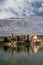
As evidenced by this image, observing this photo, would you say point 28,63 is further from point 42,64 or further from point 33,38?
point 33,38

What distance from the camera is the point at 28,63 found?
57.3ft

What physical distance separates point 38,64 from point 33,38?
120ft

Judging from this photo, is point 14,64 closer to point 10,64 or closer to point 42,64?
point 10,64

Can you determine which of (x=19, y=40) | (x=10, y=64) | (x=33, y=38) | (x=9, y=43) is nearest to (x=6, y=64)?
(x=10, y=64)

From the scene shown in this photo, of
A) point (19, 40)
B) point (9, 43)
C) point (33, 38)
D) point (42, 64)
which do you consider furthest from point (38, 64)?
point (33, 38)

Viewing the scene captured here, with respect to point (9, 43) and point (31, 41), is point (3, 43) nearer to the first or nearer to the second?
point (9, 43)

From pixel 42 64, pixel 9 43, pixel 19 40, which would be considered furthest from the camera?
pixel 19 40

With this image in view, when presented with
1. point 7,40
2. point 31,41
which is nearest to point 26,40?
point 31,41

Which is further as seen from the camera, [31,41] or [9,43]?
[31,41]

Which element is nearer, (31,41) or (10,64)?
(10,64)

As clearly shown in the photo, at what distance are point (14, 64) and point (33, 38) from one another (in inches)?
1433

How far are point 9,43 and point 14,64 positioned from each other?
996 inches

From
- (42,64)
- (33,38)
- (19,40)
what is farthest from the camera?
(33,38)

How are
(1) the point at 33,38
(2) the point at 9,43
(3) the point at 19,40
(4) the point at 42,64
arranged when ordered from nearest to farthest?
(4) the point at 42,64, (2) the point at 9,43, (3) the point at 19,40, (1) the point at 33,38
